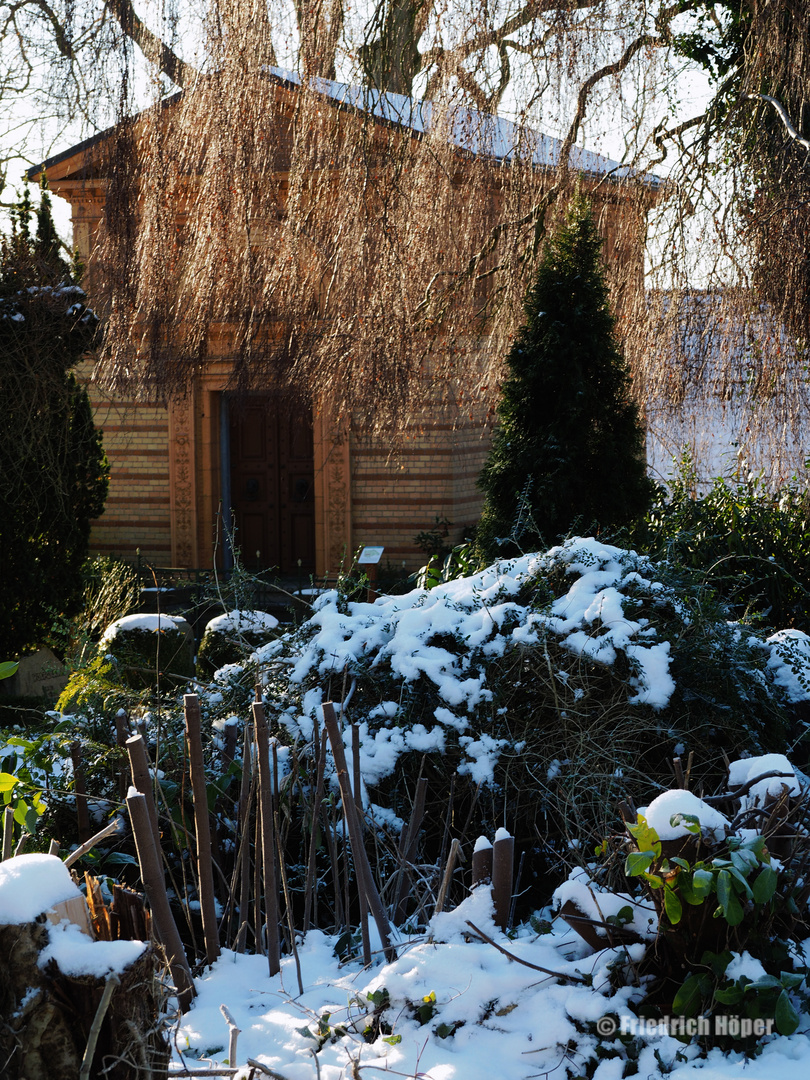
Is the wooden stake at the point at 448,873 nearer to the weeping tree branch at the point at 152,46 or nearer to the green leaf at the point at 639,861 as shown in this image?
the green leaf at the point at 639,861

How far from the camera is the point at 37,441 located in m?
7.61

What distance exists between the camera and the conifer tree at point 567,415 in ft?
18.3

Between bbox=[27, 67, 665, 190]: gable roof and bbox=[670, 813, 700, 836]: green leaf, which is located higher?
bbox=[27, 67, 665, 190]: gable roof

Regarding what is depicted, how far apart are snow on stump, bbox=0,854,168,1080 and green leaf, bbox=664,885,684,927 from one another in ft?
3.29

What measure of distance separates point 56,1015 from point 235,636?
3521 millimetres

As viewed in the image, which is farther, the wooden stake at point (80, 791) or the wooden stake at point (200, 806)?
the wooden stake at point (80, 791)

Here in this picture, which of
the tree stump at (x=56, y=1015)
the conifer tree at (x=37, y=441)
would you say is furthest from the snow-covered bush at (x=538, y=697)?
the conifer tree at (x=37, y=441)

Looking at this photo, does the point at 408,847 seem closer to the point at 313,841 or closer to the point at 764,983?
the point at 313,841

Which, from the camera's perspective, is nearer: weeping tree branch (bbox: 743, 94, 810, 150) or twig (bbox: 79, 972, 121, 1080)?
twig (bbox: 79, 972, 121, 1080)

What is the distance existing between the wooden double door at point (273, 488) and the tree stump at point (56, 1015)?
38.7ft

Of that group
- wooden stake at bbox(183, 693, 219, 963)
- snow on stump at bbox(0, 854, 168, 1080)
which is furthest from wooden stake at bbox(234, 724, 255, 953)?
snow on stump at bbox(0, 854, 168, 1080)

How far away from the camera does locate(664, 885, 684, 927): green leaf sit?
1.98 metres

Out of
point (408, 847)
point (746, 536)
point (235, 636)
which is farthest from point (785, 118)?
point (408, 847)

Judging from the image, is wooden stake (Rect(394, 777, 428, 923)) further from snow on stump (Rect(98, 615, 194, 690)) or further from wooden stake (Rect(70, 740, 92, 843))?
snow on stump (Rect(98, 615, 194, 690))
